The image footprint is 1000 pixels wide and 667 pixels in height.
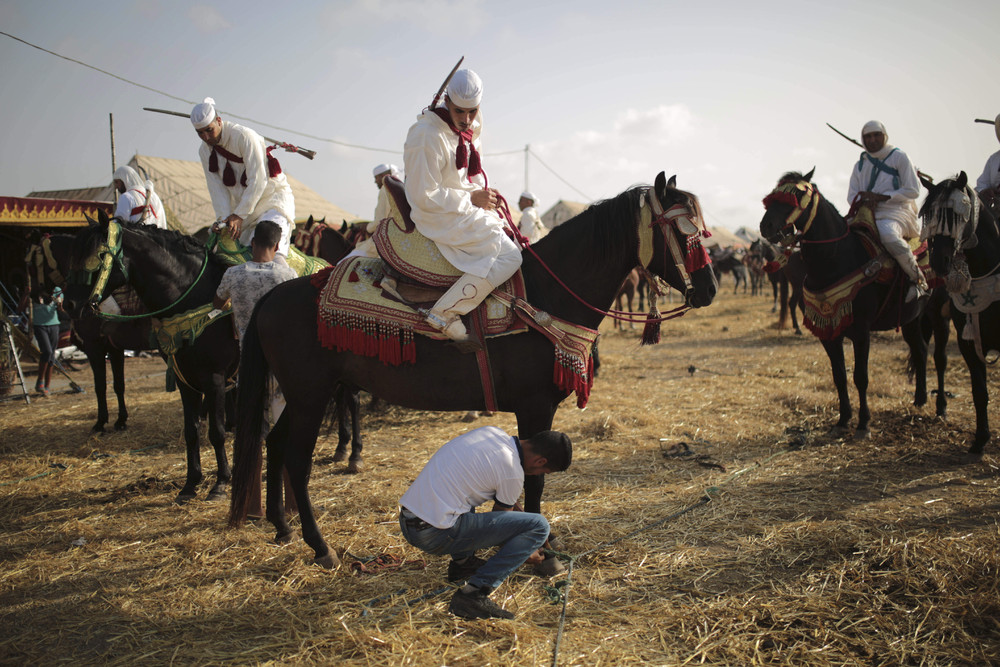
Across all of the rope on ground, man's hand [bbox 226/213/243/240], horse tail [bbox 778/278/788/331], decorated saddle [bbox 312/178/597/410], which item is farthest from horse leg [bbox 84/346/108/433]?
horse tail [bbox 778/278/788/331]

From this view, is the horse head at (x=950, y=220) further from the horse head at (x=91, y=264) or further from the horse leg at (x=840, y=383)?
the horse head at (x=91, y=264)

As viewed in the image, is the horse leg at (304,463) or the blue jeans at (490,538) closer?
the blue jeans at (490,538)

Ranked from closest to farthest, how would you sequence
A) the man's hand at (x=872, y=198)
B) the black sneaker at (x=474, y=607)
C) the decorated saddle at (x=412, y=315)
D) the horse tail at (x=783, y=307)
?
1. the black sneaker at (x=474, y=607)
2. the decorated saddle at (x=412, y=315)
3. the man's hand at (x=872, y=198)
4. the horse tail at (x=783, y=307)

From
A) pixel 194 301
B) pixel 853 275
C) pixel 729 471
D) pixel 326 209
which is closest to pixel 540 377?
pixel 729 471

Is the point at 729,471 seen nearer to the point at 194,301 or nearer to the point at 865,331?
the point at 865,331

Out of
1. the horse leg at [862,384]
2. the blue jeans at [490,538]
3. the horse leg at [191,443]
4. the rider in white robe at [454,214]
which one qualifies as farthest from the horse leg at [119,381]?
the horse leg at [862,384]

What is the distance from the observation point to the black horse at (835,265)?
6.16m

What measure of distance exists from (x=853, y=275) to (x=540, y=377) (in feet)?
14.7

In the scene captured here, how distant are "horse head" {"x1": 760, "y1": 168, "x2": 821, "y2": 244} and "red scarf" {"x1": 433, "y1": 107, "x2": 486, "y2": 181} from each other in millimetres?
3748

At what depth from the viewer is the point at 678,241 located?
11.7 feet

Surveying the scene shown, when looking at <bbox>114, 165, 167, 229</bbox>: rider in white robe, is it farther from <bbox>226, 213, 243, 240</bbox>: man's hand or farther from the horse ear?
the horse ear

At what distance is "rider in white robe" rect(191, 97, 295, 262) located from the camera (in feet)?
17.0

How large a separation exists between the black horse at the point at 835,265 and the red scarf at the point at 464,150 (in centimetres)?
379

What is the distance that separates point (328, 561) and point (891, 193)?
6935 millimetres
